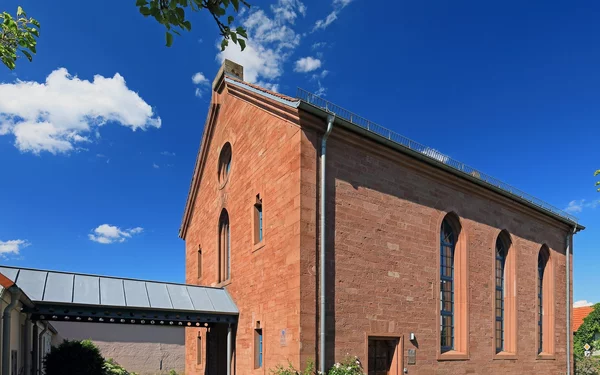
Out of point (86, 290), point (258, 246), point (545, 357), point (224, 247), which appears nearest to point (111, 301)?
point (86, 290)

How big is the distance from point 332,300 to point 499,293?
8612mm

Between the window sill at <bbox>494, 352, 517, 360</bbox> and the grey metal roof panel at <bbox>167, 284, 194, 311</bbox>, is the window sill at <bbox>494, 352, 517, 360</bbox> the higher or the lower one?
the lower one

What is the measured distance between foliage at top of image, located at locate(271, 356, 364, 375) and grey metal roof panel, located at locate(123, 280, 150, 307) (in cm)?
433

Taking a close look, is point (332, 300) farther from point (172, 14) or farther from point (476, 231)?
point (172, 14)

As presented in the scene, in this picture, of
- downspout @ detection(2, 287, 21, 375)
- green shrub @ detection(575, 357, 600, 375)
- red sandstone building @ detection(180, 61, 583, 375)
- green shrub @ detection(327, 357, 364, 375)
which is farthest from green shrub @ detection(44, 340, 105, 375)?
green shrub @ detection(575, 357, 600, 375)

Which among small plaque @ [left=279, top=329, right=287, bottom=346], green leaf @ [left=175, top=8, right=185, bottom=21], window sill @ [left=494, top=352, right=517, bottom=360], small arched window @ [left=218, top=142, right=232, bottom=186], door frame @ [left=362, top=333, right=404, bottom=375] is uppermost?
small arched window @ [left=218, top=142, right=232, bottom=186]

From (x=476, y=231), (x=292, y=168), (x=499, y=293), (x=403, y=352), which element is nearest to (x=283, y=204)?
(x=292, y=168)

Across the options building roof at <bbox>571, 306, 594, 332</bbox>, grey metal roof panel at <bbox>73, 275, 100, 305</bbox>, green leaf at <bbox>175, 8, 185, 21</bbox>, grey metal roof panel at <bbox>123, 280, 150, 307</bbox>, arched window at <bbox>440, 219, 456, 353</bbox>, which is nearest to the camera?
green leaf at <bbox>175, 8, 185, 21</bbox>

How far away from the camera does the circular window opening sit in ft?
56.5

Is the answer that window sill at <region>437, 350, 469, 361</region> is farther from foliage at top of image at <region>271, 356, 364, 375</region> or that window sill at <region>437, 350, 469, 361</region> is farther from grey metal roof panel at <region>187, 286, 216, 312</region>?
grey metal roof panel at <region>187, 286, 216, 312</region>

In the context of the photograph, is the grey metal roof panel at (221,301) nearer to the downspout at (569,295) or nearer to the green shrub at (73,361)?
the green shrub at (73,361)

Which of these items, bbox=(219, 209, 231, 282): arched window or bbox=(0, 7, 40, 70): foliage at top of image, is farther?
bbox=(219, 209, 231, 282): arched window

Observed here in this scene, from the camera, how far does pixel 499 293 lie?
54.5 feet

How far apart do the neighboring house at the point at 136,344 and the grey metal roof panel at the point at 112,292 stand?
16.7 metres
